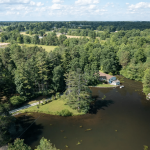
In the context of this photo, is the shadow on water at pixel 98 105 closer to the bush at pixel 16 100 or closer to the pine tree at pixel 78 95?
the pine tree at pixel 78 95

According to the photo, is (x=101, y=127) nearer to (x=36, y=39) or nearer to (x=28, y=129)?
(x=28, y=129)

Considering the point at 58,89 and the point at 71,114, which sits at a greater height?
the point at 58,89

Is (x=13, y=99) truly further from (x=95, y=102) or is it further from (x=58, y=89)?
(x=95, y=102)

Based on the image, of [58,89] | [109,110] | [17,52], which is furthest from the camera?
[17,52]

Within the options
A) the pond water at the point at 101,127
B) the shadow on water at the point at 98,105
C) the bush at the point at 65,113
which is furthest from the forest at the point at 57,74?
the pond water at the point at 101,127

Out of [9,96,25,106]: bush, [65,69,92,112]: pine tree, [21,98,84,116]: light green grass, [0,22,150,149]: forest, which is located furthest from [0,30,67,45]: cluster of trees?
[65,69,92,112]: pine tree

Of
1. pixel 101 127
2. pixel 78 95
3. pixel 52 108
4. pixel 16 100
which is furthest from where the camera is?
pixel 52 108

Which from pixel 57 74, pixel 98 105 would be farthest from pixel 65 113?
pixel 57 74

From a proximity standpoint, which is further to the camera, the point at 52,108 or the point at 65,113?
the point at 52,108

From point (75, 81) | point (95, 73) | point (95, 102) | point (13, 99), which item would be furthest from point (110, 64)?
point (13, 99)
